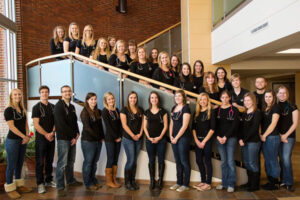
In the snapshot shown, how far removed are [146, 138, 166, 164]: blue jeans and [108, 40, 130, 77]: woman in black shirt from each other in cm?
131

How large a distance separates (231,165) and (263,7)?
2.72 meters

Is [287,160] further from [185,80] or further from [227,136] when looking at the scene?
[185,80]

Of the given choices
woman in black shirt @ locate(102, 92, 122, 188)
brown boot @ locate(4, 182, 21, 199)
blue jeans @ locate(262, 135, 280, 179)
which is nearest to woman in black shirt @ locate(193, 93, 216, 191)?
blue jeans @ locate(262, 135, 280, 179)

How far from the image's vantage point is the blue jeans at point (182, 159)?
386 cm

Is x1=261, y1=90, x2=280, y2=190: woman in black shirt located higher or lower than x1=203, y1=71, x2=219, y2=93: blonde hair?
lower

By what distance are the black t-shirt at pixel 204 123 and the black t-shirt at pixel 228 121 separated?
117 millimetres

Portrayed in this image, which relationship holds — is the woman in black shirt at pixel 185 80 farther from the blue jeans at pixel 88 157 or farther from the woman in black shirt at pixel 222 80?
the blue jeans at pixel 88 157

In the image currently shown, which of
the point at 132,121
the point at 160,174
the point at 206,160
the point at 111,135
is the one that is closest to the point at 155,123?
the point at 132,121

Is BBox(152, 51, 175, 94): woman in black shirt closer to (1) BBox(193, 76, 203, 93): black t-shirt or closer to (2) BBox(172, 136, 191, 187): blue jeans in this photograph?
(1) BBox(193, 76, 203, 93): black t-shirt

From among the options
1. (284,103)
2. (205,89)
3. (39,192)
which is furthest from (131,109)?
(284,103)

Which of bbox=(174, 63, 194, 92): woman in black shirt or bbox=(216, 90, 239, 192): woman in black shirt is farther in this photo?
bbox=(174, 63, 194, 92): woman in black shirt

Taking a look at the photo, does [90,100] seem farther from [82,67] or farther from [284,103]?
[284,103]

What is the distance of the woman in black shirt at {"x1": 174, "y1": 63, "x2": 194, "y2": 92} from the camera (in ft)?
14.3

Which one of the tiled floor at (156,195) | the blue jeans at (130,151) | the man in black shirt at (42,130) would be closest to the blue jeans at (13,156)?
the man in black shirt at (42,130)
